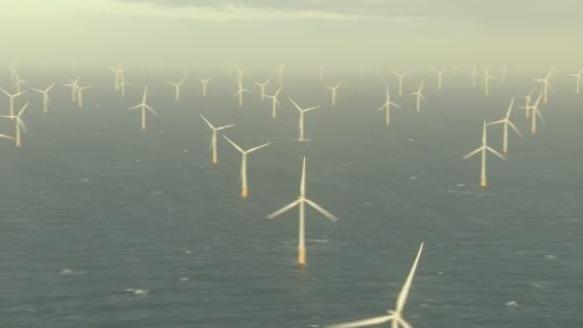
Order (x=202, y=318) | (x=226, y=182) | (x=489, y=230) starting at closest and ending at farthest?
(x=202, y=318), (x=489, y=230), (x=226, y=182)

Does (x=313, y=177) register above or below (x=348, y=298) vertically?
above

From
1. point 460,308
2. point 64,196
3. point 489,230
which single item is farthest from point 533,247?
point 64,196

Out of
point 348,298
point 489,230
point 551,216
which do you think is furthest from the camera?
point 551,216

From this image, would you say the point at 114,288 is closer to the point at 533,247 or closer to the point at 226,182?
the point at 533,247

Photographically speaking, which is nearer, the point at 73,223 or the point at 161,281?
the point at 161,281

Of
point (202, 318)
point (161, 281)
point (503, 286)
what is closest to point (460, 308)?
point (503, 286)

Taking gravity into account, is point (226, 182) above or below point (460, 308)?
above

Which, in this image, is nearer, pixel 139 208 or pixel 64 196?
pixel 139 208

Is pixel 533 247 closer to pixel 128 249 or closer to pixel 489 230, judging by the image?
pixel 489 230

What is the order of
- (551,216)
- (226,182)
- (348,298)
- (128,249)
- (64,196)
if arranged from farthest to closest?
(226,182) < (64,196) < (551,216) < (128,249) < (348,298)
